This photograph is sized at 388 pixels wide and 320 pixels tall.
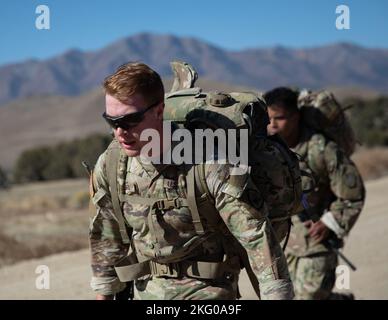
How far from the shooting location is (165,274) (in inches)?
145

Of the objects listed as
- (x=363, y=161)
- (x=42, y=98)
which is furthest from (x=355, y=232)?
(x=42, y=98)

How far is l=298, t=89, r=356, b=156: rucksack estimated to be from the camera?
237 inches

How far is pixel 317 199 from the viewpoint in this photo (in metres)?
6.02

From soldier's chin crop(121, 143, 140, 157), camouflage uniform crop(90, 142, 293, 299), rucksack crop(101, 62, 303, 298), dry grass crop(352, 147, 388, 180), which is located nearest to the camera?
camouflage uniform crop(90, 142, 293, 299)

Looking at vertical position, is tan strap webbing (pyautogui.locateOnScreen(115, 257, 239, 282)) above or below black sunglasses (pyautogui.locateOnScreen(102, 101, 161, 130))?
below

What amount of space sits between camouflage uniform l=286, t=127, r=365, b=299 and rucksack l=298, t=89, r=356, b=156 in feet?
0.37

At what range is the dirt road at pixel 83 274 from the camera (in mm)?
8352

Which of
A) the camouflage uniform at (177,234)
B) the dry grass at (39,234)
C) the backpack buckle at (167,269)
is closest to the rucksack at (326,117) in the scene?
the camouflage uniform at (177,234)

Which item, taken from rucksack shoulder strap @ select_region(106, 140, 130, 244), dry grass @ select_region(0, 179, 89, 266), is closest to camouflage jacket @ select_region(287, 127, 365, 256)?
rucksack shoulder strap @ select_region(106, 140, 130, 244)

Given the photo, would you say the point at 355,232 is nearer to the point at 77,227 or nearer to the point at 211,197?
the point at 77,227

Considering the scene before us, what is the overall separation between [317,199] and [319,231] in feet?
0.86

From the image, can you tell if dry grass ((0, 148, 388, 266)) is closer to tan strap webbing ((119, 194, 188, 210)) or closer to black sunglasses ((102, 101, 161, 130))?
tan strap webbing ((119, 194, 188, 210))

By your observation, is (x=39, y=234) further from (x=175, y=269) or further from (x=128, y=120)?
(x=128, y=120)

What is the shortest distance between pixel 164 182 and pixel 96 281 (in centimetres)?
70
